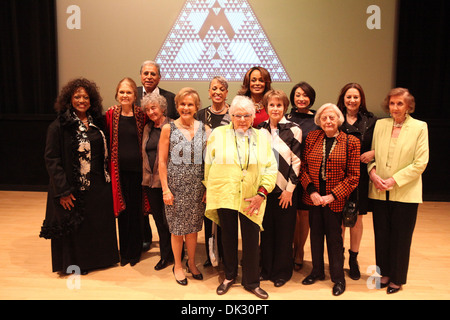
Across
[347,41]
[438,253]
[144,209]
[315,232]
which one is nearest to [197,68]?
[347,41]

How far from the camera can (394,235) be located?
109 inches

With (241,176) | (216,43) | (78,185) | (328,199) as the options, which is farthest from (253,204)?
(216,43)

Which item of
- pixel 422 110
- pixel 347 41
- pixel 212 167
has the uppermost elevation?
pixel 347 41

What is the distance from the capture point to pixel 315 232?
9.17ft

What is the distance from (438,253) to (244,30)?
13.2ft

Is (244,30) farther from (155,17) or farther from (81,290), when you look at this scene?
(81,290)

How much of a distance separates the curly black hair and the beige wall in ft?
8.37

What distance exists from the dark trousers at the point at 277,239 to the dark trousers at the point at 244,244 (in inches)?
9.1

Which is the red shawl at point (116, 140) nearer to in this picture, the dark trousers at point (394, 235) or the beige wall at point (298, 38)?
the dark trousers at point (394, 235)

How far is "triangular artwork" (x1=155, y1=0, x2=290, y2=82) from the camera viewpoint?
209 inches

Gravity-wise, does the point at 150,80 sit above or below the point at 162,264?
above

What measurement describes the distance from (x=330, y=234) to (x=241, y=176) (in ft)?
2.87

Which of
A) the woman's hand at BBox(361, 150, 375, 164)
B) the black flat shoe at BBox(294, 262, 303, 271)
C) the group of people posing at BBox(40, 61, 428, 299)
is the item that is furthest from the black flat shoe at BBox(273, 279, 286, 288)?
the woman's hand at BBox(361, 150, 375, 164)

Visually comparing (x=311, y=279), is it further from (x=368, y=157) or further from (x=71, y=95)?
(x=71, y=95)
